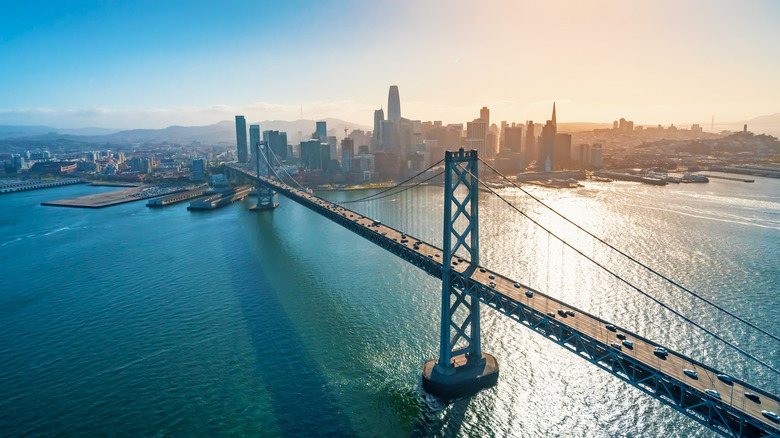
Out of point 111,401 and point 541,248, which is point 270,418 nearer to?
point 111,401

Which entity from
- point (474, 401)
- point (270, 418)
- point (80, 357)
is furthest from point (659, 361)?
point (80, 357)

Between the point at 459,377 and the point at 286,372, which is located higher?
the point at 459,377

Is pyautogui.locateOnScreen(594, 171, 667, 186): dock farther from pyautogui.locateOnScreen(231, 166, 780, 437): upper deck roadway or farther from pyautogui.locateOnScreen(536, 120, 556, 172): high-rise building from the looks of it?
pyautogui.locateOnScreen(231, 166, 780, 437): upper deck roadway

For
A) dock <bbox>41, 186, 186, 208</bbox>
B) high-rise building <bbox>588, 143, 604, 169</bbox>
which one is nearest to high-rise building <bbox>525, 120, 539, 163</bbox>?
high-rise building <bbox>588, 143, 604, 169</bbox>

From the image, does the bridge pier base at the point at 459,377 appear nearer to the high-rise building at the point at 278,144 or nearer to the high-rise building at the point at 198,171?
the high-rise building at the point at 198,171

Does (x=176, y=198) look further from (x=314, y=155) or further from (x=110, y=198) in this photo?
(x=314, y=155)

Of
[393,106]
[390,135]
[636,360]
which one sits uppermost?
[393,106]

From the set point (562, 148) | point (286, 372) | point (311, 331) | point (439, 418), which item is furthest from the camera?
point (562, 148)

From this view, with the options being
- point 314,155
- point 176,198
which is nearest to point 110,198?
point 176,198
